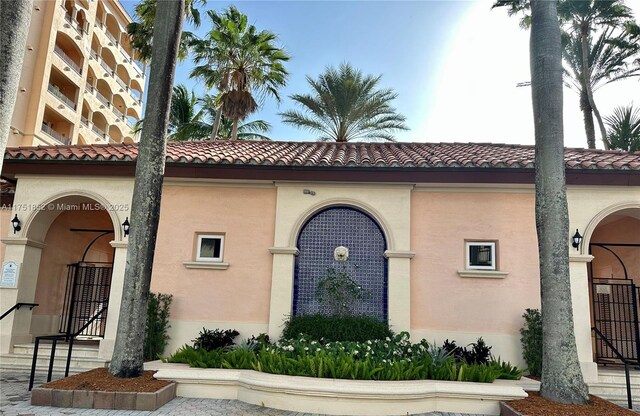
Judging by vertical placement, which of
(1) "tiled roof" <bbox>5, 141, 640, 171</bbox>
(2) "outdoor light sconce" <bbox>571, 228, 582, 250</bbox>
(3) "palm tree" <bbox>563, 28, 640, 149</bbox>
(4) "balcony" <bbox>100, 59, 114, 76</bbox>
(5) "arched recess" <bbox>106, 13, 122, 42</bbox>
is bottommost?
(2) "outdoor light sconce" <bbox>571, 228, 582, 250</bbox>

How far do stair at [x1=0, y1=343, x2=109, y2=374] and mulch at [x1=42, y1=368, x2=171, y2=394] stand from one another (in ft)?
6.53

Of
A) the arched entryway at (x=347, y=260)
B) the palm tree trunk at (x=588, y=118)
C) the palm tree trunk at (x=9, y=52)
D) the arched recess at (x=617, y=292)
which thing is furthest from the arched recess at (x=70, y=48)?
the arched recess at (x=617, y=292)

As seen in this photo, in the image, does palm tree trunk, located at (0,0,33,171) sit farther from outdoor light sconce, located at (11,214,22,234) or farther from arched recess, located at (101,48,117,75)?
arched recess, located at (101,48,117,75)

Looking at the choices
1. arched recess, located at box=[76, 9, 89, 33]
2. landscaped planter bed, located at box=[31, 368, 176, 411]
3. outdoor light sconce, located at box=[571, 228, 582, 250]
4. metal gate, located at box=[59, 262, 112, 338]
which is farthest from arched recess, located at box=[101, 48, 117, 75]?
outdoor light sconce, located at box=[571, 228, 582, 250]

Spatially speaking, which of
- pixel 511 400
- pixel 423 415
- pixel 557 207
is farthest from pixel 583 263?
pixel 423 415

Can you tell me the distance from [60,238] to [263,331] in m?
5.99

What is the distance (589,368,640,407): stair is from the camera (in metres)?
7.80

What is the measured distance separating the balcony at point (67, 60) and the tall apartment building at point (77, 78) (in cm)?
8

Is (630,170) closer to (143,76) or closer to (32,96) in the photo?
(32,96)

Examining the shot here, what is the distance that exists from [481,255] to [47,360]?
8.87 m

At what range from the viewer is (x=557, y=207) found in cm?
651

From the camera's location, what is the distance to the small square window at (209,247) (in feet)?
30.7

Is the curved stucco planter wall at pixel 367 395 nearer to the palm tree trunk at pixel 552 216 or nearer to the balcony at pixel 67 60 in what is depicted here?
the palm tree trunk at pixel 552 216

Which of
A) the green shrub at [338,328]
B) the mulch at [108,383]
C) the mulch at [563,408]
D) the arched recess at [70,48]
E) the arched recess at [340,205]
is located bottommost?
the mulch at [108,383]
